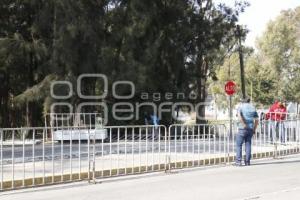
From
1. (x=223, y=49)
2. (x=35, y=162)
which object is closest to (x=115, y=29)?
(x=223, y=49)

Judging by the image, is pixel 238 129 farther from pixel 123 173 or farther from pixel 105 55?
pixel 105 55

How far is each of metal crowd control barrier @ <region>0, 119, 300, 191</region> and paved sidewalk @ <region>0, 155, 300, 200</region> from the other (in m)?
0.51

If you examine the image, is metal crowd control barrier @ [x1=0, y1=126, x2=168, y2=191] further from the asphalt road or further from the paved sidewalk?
the paved sidewalk

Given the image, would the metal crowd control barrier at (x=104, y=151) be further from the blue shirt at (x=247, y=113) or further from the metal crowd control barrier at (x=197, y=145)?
the blue shirt at (x=247, y=113)

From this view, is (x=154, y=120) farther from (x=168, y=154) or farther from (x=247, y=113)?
→ (x=168, y=154)

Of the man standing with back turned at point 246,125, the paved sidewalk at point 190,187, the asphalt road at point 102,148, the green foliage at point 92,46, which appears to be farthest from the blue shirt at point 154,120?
the paved sidewalk at point 190,187

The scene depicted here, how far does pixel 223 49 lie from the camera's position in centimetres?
3950

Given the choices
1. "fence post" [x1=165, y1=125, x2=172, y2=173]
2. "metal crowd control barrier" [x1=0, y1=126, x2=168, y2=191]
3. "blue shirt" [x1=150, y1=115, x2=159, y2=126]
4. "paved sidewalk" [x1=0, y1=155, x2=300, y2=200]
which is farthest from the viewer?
"blue shirt" [x1=150, y1=115, x2=159, y2=126]

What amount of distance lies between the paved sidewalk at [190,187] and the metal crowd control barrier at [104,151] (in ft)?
1.67

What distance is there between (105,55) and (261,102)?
34.5 meters

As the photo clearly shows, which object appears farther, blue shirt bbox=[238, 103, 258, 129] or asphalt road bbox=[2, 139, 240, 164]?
blue shirt bbox=[238, 103, 258, 129]

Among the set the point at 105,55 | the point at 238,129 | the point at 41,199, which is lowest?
the point at 41,199

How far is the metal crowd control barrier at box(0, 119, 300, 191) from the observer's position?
1184cm

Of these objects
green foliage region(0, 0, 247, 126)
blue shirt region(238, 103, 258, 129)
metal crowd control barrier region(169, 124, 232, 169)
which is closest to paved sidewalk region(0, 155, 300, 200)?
metal crowd control barrier region(169, 124, 232, 169)
